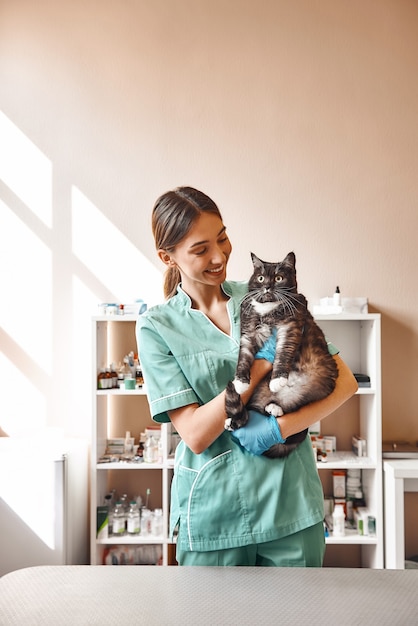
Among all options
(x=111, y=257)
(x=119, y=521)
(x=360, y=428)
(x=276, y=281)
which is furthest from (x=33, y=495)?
(x=276, y=281)

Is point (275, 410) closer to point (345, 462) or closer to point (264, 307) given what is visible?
point (264, 307)

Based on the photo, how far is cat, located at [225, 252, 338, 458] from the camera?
1.17m

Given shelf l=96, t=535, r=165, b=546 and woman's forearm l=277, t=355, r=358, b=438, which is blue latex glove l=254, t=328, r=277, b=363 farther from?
shelf l=96, t=535, r=165, b=546

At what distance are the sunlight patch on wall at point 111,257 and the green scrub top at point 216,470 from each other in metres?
1.71

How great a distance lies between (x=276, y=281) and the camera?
48.3 inches

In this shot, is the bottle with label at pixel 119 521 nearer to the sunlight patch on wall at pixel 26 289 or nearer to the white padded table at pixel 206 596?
the sunlight patch on wall at pixel 26 289

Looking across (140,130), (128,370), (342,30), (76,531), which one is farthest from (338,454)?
(342,30)

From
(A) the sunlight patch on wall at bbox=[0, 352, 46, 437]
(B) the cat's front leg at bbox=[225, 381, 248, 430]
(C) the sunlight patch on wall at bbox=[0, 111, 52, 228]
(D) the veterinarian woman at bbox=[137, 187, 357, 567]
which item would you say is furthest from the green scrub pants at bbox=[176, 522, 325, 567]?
(C) the sunlight patch on wall at bbox=[0, 111, 52, 228]

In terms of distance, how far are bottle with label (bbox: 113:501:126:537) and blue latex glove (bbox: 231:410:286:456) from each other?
72.3 inches

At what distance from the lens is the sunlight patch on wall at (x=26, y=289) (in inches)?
121

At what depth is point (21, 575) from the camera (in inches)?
49.2

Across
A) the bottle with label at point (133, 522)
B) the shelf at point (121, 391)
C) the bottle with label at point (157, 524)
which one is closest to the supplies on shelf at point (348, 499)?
the bottle with label at point (157, 524)

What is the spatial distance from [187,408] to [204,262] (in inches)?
12.7

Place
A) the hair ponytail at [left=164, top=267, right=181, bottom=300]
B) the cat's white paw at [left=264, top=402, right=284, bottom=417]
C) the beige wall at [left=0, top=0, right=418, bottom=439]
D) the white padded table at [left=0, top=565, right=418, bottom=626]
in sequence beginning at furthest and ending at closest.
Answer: the beige wall at [left=0, top=0, right=418, bottom=439]
the hair ponytail at [left=164, top=267, right=181, bottom=300]
the cat's white paw at [left=264, top=402, right=284, bottom=417]
the white padded table at [left=0, top=565, right=418, bottom=626]
